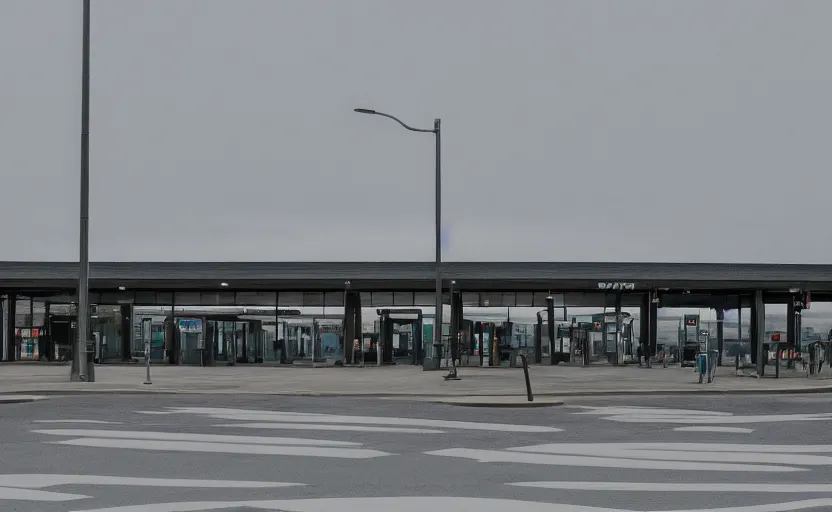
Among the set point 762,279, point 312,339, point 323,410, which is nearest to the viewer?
point 323,410

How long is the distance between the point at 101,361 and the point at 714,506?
4176 centimetres

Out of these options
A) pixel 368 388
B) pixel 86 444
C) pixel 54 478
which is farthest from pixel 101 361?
pixel 54 478

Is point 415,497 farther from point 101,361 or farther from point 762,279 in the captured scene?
point 101,361

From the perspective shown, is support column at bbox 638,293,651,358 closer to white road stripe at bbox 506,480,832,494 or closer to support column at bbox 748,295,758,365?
support column at bbox 748,295,758,365

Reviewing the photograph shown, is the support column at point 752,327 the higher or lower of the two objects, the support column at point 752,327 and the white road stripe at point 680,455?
the higher

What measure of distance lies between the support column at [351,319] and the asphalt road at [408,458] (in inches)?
1074

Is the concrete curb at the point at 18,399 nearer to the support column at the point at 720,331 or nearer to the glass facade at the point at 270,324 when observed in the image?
the glass facade at the point at 270,324

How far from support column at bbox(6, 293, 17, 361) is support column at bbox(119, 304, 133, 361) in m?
4.76

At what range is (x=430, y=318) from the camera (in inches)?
1898

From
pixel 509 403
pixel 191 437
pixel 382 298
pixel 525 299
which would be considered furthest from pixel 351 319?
pixel 191 437

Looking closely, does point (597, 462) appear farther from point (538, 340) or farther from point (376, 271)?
point (538, 340)

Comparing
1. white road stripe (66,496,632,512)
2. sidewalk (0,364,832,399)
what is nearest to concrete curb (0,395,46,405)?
sidewalk (0,364,832,399)

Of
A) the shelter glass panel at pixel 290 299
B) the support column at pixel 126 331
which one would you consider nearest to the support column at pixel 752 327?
the shelter glass panel at pixel 290 299

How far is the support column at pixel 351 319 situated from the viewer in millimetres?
48438
